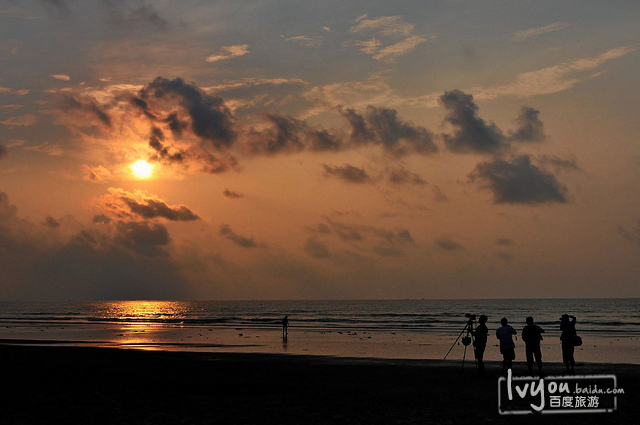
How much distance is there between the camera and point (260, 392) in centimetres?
1825

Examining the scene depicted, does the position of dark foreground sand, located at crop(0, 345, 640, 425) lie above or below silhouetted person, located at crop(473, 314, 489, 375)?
below

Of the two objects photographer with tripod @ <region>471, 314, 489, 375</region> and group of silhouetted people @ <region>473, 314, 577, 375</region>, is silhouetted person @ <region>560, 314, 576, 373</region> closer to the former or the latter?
group of silhouetted people @ <region>473, 314, 577, 375</region>

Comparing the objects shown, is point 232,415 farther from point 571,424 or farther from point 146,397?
point 571,424

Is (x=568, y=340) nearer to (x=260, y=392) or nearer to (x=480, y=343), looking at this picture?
(x=480, y=343)

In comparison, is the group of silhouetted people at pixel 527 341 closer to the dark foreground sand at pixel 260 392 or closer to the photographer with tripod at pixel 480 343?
the photographer with tripod at pixel 480 343

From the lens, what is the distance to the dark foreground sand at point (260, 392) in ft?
46.5

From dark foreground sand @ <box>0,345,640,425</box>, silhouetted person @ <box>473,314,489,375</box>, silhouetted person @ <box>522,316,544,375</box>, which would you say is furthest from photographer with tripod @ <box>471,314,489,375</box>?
silhouetted person @ <box>522,316,544,375</box>

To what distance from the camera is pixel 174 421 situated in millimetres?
13609

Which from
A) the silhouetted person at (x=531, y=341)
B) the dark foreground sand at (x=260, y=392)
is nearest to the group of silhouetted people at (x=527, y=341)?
the silhouetted person at (x=531, y=341)

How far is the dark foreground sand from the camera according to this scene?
1418 cm

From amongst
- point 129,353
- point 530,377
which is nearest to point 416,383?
point 530,377

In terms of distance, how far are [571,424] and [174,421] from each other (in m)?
8.96

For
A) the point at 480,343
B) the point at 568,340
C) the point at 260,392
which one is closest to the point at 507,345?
A: the point at 480,343

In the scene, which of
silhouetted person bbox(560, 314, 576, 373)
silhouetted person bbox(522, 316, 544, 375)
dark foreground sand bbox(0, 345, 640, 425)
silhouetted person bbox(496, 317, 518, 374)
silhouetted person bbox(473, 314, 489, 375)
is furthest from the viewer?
silhouetted person bbox(560, 314, 576, 373)
